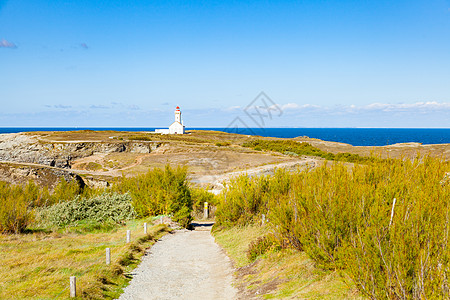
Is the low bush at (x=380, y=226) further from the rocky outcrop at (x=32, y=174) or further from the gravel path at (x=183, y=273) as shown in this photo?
A: the rocky outcrop at (x=32, y=174)

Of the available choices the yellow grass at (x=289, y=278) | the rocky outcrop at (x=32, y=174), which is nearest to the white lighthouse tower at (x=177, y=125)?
the rocky outcrop at (x=32, y=174)

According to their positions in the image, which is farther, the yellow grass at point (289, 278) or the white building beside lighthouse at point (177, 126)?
the white building beside lighthouse at point (177, 126)

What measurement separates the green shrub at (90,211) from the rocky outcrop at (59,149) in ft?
133

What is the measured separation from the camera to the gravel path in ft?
36.5

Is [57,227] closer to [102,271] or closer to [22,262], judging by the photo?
[22,262]

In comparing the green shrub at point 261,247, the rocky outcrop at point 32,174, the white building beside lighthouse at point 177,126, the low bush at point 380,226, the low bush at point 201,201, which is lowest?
the low bush at point 201,201

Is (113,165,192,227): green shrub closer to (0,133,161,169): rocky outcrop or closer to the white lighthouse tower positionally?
(0,133,161,169): rocky outcrop

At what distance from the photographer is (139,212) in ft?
83.0

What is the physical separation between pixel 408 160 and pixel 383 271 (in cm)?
640

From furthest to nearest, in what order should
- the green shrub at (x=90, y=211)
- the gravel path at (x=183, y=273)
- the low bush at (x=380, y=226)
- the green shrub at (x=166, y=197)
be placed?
the green shrub at (x=166, y=197), the green shrub at (x=90, y=211), the gravel path at (x=183, y=273), the low bush at (x=380, y=226)

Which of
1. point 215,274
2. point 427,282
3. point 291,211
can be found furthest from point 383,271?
point 215,274

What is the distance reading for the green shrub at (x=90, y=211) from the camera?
2372 centimetres

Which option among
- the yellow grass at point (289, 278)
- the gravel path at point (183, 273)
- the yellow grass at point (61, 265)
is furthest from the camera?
the gravel path at point (183, 273)

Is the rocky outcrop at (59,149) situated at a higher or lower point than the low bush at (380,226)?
lower
